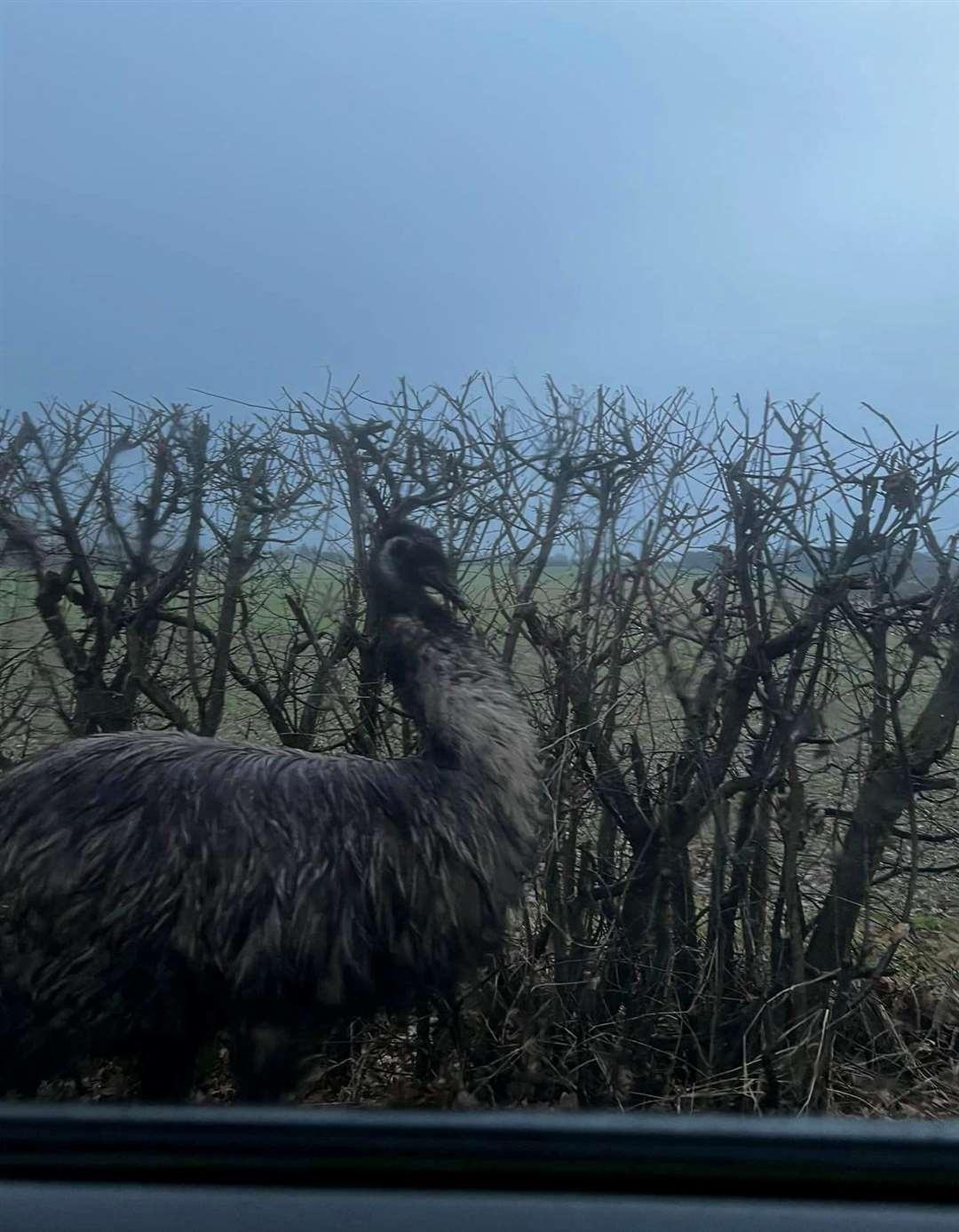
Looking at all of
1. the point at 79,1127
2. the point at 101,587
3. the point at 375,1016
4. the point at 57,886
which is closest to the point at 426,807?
the point at 375,1016

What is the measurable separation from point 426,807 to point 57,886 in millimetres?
1350

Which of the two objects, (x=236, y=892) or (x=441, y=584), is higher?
(x=441, y=584)

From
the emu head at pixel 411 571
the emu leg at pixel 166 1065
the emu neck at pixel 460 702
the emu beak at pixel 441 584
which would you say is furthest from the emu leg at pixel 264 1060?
the emu beak at pixel 441 584

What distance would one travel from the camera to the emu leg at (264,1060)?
4234 millimetres

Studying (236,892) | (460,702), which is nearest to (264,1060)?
(236,892)

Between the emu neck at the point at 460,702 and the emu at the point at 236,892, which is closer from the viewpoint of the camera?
the emu at the point at 236,892

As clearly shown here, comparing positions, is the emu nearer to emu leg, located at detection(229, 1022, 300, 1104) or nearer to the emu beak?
emu leg, located at detection(229, 1022, 300, 1104)

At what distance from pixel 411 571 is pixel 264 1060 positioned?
6.76 ft

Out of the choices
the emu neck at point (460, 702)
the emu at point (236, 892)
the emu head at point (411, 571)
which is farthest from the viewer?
the emu head at point (411, 571)

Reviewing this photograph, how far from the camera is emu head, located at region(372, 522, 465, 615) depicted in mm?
5133

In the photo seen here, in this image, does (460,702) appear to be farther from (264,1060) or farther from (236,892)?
(264,1060)

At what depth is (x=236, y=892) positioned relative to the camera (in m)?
4.26

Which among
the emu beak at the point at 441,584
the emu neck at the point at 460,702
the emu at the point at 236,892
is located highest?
the emu beak at the point at 441,584

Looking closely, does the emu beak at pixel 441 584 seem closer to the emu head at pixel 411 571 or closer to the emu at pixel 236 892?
the emu head at pixel 411 571
